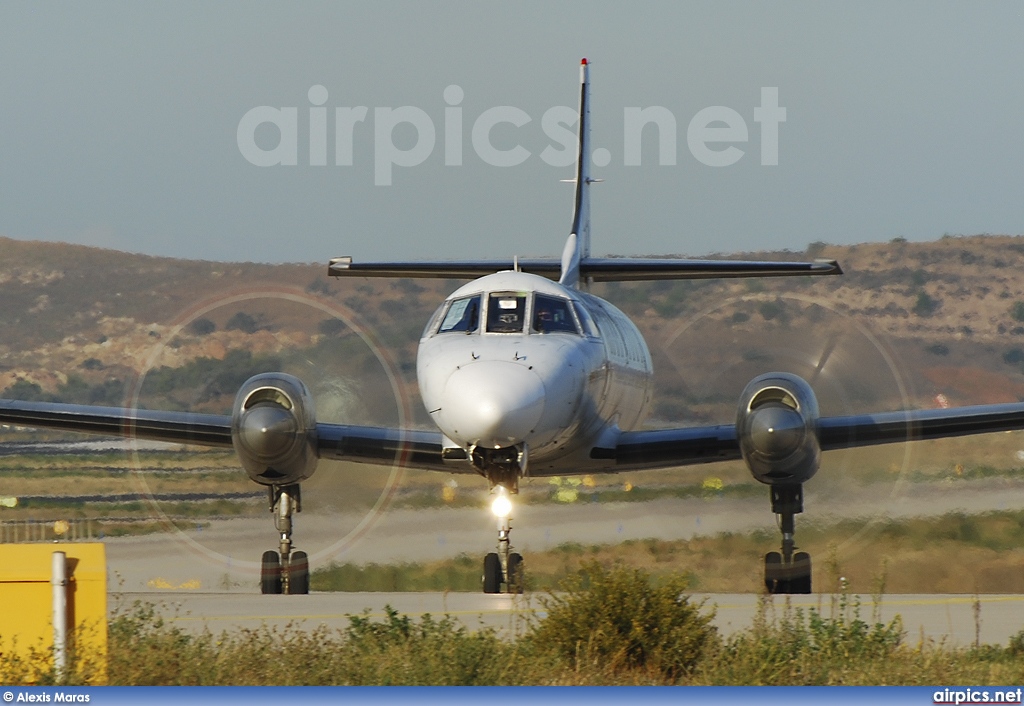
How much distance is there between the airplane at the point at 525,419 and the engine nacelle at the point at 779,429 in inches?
0.6

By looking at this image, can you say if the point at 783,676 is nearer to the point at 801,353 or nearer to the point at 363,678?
the point at 363,678

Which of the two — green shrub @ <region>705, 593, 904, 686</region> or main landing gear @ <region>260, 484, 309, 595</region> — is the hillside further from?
green shrub @ <region>705, 593, 904, 686</region>

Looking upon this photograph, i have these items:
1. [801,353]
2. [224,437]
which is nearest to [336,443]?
[224,437]

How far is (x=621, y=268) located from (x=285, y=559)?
5.72 m

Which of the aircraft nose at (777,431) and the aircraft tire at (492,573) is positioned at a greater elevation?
the aircraft nose at (777,431)

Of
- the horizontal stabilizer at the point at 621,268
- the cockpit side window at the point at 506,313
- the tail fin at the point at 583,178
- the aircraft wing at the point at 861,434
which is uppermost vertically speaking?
the tail fin at the point at 583,178

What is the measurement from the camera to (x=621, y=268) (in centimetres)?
1955

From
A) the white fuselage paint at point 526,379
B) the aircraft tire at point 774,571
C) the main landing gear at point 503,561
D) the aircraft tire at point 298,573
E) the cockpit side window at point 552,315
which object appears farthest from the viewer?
the aircraft tire at point 298,573

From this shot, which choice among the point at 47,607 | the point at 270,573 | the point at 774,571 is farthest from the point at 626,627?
the point at 270,573

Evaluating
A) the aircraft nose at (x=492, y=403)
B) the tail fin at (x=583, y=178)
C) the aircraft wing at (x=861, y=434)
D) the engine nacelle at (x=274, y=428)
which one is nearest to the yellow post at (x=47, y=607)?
the aircraft nose at (x=492, y=403)

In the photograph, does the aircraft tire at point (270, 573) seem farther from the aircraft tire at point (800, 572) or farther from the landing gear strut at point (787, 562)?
the aircraft tire at point (800, 572)

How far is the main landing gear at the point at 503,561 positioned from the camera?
50.8 ft

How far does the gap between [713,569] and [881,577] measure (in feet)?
34.2

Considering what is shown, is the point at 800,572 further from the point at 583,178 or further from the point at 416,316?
the point at 416,316
